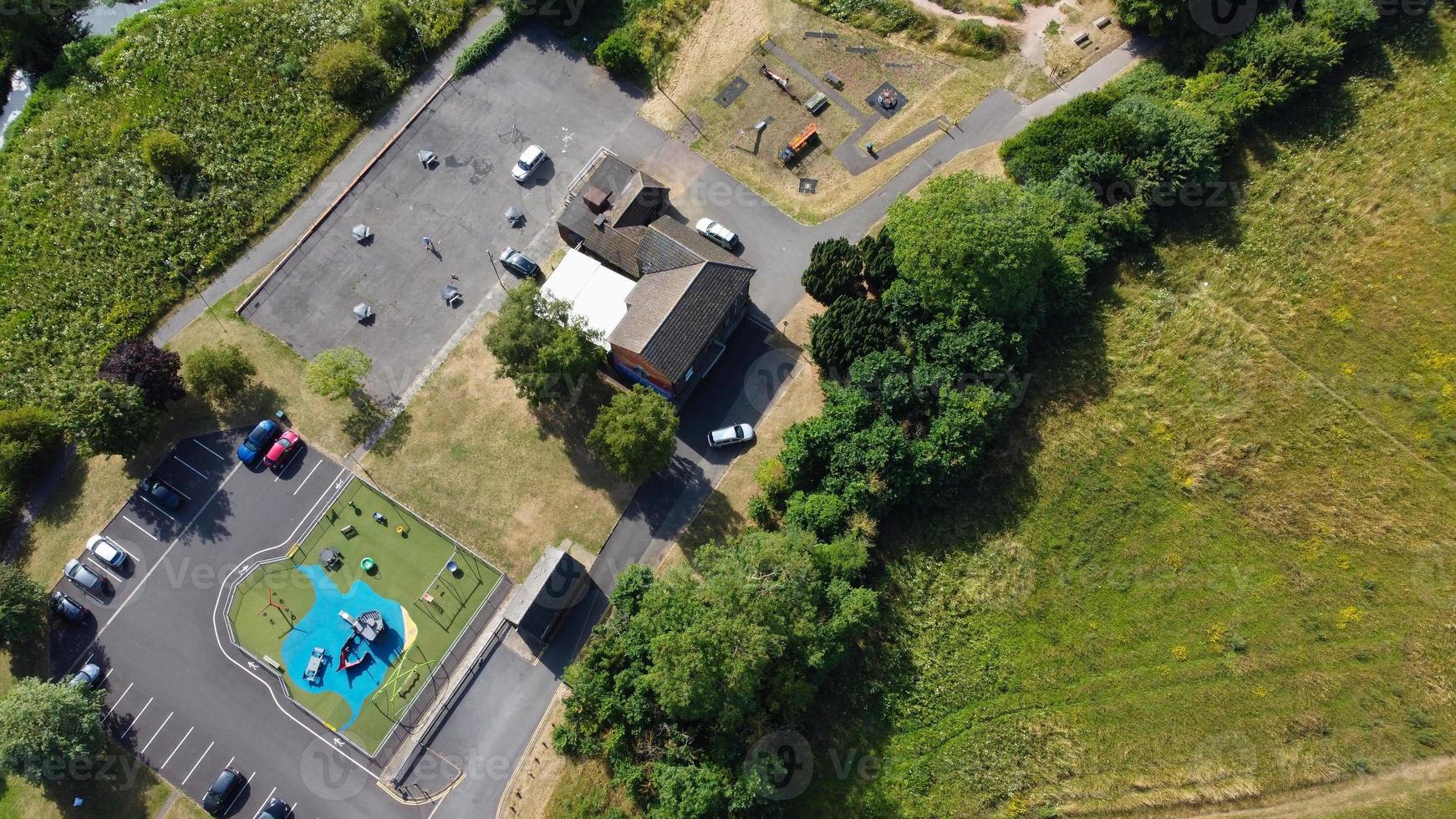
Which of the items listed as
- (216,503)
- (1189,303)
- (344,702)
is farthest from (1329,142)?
(216,503)

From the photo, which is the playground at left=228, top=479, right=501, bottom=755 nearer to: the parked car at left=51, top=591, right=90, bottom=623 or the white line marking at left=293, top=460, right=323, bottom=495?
the white line marking at left=293, top=460, right=323, bottom=495

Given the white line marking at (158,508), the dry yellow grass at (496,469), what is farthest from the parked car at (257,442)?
the dry yellow grass at (496,469)

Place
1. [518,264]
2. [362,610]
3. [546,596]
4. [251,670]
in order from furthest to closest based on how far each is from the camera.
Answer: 1. [518,264]
2. [362,610]
3. [251,670]
4. [546,596]

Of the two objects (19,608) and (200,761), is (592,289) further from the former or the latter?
(19,608)

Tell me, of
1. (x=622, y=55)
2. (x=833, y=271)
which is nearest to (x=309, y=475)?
(x=833, y=271)

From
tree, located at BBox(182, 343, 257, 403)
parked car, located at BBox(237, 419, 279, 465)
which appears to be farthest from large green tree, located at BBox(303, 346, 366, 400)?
tree, located at BBox(182, 343, 257, 403)

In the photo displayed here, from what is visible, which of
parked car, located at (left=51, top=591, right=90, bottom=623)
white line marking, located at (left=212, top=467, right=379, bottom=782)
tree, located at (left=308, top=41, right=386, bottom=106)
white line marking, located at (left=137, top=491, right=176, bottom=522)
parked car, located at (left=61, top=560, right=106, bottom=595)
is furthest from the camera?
tree, located at (left=308, top=41, right=386, bottom=106)

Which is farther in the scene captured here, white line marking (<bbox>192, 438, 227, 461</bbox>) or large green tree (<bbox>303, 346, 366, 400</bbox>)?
white line marking (<bbox>192, 438, 227, 461</bbox>)
